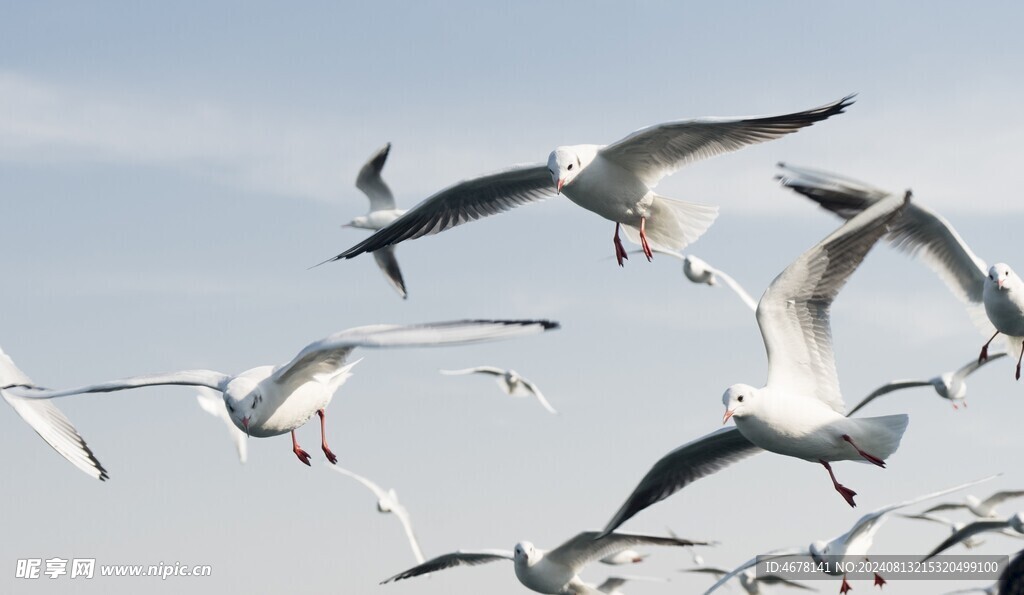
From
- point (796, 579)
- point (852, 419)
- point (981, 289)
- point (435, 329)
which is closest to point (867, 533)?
point (796, 579)

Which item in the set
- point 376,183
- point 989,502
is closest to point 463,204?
point 376,183

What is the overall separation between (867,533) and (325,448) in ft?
22.2

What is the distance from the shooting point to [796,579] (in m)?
14.1

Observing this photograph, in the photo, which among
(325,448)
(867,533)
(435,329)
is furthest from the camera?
(867,533)

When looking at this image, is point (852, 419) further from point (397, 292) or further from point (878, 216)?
point (397, 292)

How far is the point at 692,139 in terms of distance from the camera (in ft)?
34.2

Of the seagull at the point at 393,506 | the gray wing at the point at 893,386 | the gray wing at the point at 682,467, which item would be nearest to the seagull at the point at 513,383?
the seagull at the point at 393,506

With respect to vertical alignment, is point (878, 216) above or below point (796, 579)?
above

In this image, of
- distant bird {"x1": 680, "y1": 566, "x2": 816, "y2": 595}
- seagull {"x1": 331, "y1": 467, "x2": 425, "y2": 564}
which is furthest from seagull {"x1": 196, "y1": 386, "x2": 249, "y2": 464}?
distant bird {"x1": 680, "y1": 566, "x2": 816, "y2": 595}

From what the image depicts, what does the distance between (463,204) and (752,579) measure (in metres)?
6.19

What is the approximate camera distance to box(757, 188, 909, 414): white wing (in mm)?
8703

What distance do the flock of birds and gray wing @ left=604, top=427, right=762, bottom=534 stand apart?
0.04 feet

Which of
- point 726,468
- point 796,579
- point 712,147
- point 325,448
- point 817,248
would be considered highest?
point 712,147

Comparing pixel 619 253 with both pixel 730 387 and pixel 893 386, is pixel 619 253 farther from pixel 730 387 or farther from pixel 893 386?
pixel 893 386
